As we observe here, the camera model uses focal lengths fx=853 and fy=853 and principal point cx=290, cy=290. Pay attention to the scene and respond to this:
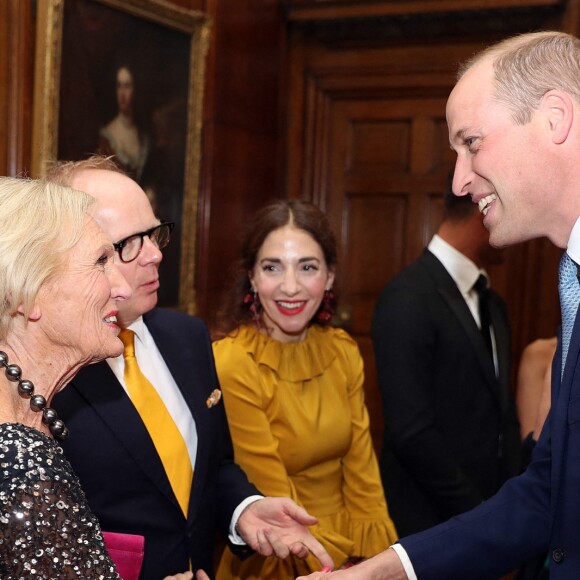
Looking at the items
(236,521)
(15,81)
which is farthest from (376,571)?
(15,81)

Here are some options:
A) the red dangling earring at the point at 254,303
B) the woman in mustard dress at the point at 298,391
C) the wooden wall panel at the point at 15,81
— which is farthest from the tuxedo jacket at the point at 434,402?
the wooden wall panel at the point at 15,81

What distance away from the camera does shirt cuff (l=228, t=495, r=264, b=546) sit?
8.31 feet

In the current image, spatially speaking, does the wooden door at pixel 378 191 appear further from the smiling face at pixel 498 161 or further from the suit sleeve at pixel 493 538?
the smiling face at pixel 498 161

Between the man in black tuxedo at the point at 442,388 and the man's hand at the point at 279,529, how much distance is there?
93 centimetres

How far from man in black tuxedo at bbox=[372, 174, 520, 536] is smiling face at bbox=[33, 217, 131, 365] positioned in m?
1.67

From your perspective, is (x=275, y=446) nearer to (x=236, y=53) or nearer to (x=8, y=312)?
(x=8, y=312)

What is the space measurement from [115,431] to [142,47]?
2.93 metres

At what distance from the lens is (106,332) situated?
1.85m

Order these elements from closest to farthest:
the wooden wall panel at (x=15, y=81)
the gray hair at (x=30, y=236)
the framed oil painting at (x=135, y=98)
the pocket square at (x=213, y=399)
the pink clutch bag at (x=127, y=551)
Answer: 1. the gray hair at (x=30, y=236)
2. the pink clutch bag at (x=127, y=551)
3. the pocket square at (x=213, y=399)
4. the wooden wall panel at (x=15, y=81)
5. the framed oil painting at (x=135, y=98)

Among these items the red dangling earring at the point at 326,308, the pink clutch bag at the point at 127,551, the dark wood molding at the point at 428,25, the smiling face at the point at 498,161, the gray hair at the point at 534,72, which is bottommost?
the pink clutch bag at the point at 127,551

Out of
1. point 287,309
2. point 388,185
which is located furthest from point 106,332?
point 388,185

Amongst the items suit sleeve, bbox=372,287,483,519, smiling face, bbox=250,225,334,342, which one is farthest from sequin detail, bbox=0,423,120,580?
suit sleeve, bbox=372,287,483,519

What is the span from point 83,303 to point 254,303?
1.56 meters

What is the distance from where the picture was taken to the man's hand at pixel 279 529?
A: 2.38m
